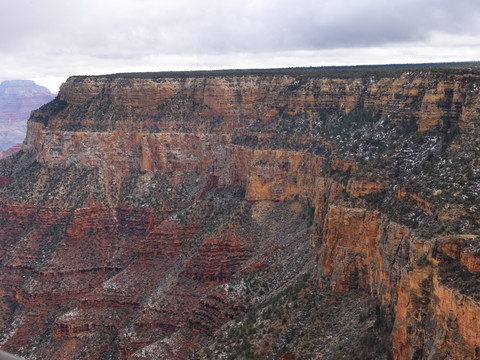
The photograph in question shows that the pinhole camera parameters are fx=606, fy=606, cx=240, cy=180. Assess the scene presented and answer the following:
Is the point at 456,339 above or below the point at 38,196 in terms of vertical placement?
above

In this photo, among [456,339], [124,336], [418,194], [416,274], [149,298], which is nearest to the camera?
[456,339]

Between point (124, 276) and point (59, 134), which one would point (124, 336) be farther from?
point (59, 134)

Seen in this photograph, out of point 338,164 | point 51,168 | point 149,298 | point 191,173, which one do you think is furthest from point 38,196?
point 338,164

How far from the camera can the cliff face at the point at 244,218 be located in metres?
42.8

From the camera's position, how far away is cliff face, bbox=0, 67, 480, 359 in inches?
1684

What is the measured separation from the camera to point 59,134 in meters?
108

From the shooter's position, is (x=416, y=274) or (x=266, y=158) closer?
(x=416, y=274)

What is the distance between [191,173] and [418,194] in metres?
62.0

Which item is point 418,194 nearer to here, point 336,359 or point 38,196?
point 336,359

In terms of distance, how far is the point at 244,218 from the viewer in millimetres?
83750

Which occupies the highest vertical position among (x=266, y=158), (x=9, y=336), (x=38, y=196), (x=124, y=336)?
(x=266, y=158)

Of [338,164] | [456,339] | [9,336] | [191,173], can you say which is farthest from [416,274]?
[191,173]

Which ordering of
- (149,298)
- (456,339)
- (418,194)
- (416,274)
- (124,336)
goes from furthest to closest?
(149,298), (124,336), (418,194), (416,274), (456,339)

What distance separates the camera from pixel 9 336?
271ft
